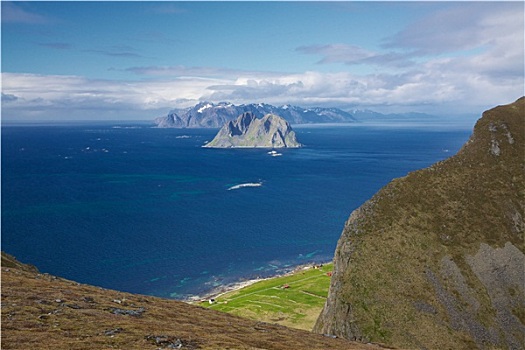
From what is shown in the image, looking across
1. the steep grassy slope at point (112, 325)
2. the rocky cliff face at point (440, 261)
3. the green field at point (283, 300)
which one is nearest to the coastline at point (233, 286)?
the green field at point (283, 300)

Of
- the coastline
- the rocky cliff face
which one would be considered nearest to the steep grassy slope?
the rocky cliff face

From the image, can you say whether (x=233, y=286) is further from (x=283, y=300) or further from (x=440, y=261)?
(x=440, y=261)

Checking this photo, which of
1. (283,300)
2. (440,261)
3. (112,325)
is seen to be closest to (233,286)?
(283,300)

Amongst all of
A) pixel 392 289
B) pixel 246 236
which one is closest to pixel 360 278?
pixel 392 289

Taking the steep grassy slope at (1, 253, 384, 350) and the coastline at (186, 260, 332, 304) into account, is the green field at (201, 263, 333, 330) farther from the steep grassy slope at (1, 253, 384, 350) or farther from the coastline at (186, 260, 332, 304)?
the steep grassy slope at (1, 253, 384, 350)

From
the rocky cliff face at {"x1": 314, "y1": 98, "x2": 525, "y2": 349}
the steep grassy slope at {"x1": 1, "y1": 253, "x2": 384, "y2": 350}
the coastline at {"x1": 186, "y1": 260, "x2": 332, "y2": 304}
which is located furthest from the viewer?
the coastline at {"x1": 186, "y1": 260, "x2": 332, "y2": 304}

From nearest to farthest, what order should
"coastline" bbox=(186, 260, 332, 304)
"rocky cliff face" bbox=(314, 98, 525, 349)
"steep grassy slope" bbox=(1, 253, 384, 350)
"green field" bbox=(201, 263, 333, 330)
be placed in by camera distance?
"steep grassy slope" bbox=(1, 253, 384, 350), "rocky cliff face" bbox=(314, 98, 525, 349), "green field" bbox=(201, 263, 333, 330), "coastline" bbox=(186, 260, 332, 304)
